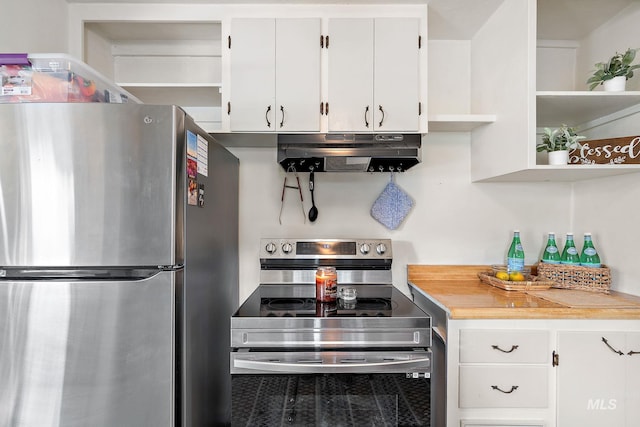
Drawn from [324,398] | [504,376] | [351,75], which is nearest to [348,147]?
[351,75]

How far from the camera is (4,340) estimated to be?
3.50ft

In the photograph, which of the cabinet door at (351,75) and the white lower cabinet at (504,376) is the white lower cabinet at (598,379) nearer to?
the white lower cabinet at (504,376)

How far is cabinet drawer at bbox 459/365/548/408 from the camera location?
139 centimetres

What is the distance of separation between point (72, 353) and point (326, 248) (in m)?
1.21

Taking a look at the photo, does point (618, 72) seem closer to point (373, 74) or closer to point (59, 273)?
point (373, 74)

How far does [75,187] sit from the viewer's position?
3.53ft

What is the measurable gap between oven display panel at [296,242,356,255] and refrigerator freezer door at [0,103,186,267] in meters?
0.95

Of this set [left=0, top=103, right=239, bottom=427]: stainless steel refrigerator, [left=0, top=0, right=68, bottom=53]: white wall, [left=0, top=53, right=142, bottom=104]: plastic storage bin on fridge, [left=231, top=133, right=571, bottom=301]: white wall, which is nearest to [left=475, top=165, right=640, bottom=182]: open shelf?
[left=231, top=133, right=571, bottom=301]: white wall

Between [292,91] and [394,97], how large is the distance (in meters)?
0.50

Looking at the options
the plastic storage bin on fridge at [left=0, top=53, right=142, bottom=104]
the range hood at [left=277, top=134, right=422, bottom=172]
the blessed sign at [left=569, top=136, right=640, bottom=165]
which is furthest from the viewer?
the range hood at [left=277, top=134, right=422, bottom=172]

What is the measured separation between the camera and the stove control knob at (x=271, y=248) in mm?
1933

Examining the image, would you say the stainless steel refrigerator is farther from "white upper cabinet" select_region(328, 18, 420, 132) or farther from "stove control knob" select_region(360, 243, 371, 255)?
"stove control knob" select_region(360, 243, 371, 255)

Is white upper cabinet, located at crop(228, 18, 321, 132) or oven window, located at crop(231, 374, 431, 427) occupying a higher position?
white upper cabinet, located at crop(228, 18, 321, 132)

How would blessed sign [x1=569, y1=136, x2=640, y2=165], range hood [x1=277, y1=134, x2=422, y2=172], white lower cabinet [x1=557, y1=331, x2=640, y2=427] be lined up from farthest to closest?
range hood [x1=277, y1=134, x2=422, y2=172] < blessed sign [x1=569, y1=136, x2=640, y2=165] < white lower cabinet [x1=557, y1=331, x2=640, y2=427]
